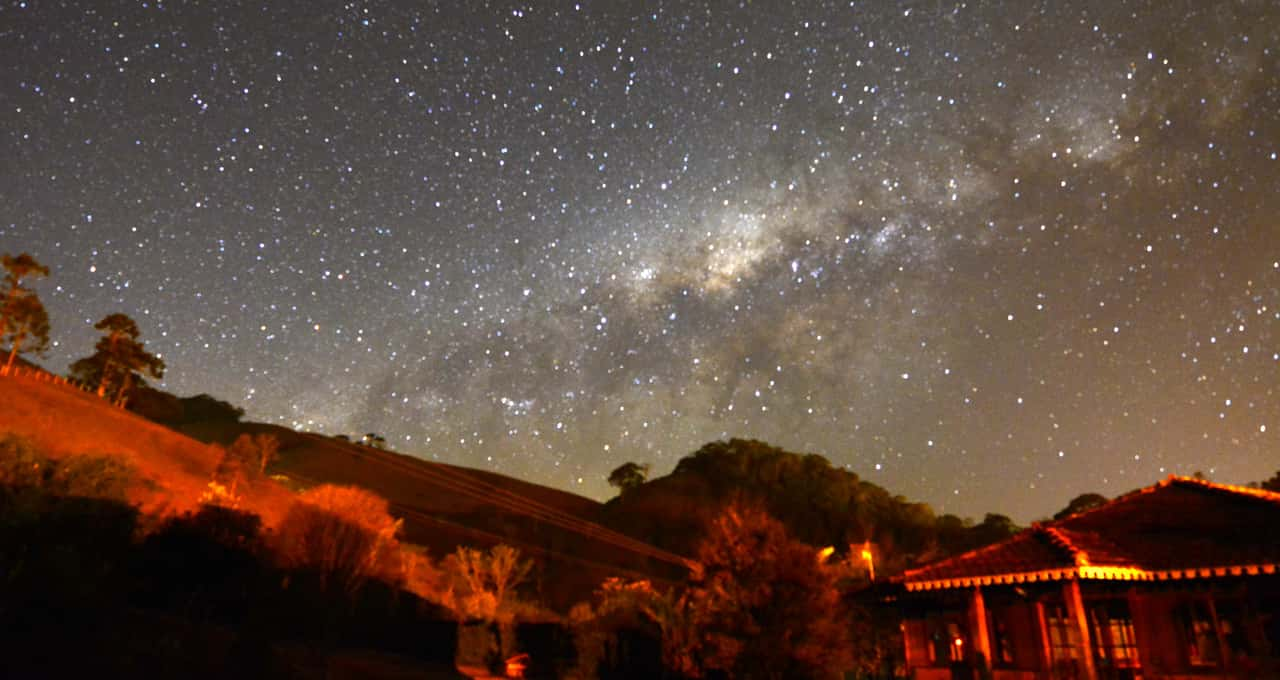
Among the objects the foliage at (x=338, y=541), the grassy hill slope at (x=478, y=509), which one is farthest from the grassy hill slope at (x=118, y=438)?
the grassy hill slope at (x=478, y=509)

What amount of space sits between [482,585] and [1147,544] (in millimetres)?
34165

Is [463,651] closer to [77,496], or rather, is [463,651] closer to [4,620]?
[77,496]

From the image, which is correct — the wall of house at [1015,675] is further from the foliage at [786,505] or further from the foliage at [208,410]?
the foliage at [208,410]

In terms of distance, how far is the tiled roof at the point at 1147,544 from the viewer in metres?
14.9

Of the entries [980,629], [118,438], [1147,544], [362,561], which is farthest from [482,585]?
[1147,544]

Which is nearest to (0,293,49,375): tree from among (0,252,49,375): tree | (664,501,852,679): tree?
(0,252,49,375): tree

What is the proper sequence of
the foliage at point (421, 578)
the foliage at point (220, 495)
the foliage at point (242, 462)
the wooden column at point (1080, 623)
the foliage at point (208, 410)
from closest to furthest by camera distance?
1. the wooden column at point (1080, 623)
2. the foliage at point (220, 495)
3. the foliage at point (421, 578)
4. the foliage at point (242, 462)
5. the foliage at point (208, 410)

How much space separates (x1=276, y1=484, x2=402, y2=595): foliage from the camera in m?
32.2

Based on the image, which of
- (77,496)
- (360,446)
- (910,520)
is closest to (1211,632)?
(77,496)

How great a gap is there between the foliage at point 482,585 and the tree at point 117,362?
149 feet

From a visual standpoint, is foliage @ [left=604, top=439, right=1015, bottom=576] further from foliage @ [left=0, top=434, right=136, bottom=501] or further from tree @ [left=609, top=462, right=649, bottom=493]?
foliage @ [left=0, top=434, right=136, bottom=501]

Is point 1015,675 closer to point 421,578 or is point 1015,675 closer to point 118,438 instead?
point 421,578

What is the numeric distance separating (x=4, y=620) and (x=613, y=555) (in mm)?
61431

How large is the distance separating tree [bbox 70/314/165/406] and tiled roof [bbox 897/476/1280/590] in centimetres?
7772
